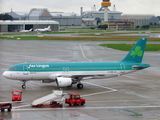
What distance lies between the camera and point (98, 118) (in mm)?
33250

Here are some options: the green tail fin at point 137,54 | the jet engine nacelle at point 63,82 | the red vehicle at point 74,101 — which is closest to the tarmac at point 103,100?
the red vehicle at point 74,101

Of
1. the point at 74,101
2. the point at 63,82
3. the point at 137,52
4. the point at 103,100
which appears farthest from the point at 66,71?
the point at 137,52

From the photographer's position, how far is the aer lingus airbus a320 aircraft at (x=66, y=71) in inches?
1905

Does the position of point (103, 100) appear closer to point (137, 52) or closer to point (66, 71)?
point (66, 71)

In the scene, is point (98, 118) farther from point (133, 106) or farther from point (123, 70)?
point (123, 70)

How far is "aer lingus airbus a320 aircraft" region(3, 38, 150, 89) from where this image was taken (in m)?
48.4

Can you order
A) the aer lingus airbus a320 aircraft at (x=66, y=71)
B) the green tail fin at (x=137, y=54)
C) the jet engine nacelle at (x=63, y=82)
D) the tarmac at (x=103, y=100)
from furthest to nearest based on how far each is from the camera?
the green tail fin at (x=137, y=54) → the aer lingus airbus a320 aircraft at (x=66, y=71) → the jet engine nacelle at (x=63, y=82) → the tarmac at (x=103, y=100)

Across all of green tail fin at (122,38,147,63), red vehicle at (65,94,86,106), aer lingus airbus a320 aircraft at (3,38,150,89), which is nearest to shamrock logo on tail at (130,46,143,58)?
green tail fin at (122,38,147,63)

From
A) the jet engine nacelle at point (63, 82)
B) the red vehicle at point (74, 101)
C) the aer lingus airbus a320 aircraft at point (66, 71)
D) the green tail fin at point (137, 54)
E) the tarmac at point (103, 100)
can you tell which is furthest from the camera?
the green tail fin at point (137, 54)

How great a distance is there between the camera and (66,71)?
49.5 metres

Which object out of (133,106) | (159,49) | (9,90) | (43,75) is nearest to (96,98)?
(133,106)

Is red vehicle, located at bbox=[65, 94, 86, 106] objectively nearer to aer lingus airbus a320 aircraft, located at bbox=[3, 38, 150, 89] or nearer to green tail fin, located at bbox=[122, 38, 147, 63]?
aer lingus airbus a320 aircraft, located at bbox=[3, 38, 150, 89]

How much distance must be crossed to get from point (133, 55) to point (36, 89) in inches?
601

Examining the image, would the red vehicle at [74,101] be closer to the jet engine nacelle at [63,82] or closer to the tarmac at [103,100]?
the tarmac at [103,100]
